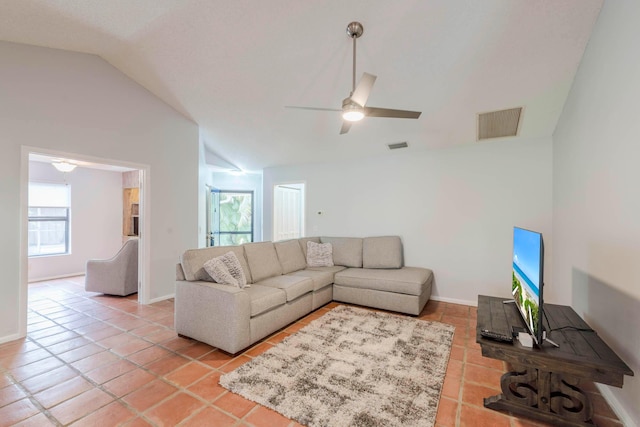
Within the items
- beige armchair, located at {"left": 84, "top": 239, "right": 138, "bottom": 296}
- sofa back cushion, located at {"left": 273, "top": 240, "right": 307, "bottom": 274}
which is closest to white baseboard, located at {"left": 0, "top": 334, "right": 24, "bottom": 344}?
beige armchair, located at {"left": 84, "top": 239, "right": 138, "bottom": 296}

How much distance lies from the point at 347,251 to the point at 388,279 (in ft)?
3.67

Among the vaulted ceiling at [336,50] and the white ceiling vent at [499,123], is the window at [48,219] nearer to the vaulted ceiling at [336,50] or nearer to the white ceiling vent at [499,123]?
the vaulted ceiling at [336,50]

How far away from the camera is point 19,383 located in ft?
7.11

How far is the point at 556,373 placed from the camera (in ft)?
5.87

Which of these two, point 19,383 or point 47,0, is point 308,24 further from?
point 19,383

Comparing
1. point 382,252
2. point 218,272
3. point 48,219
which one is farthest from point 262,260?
point 48,219

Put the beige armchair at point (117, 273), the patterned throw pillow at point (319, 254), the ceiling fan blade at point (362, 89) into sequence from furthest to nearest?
the patterned throw pillow at point (319, 254)
the beige armchair at point (117, 273)
the ceiling fan blade at point (362, 89)

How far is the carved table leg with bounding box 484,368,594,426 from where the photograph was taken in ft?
5.68

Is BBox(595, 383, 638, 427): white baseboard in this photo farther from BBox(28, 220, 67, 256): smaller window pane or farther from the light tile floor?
BBox(28, 220, 67, 256): smaller window pane

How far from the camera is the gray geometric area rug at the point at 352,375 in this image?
1848mm

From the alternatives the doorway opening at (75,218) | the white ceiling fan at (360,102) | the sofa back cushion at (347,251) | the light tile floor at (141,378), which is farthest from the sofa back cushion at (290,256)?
the doorway opening at (75,218)

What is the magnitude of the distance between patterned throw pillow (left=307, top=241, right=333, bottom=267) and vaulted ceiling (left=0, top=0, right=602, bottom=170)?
204cm

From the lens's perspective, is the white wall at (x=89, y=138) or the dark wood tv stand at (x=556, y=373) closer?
the dark wood tv stand at (x=556, y=373)

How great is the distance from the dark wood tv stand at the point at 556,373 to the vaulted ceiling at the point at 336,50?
238cm
